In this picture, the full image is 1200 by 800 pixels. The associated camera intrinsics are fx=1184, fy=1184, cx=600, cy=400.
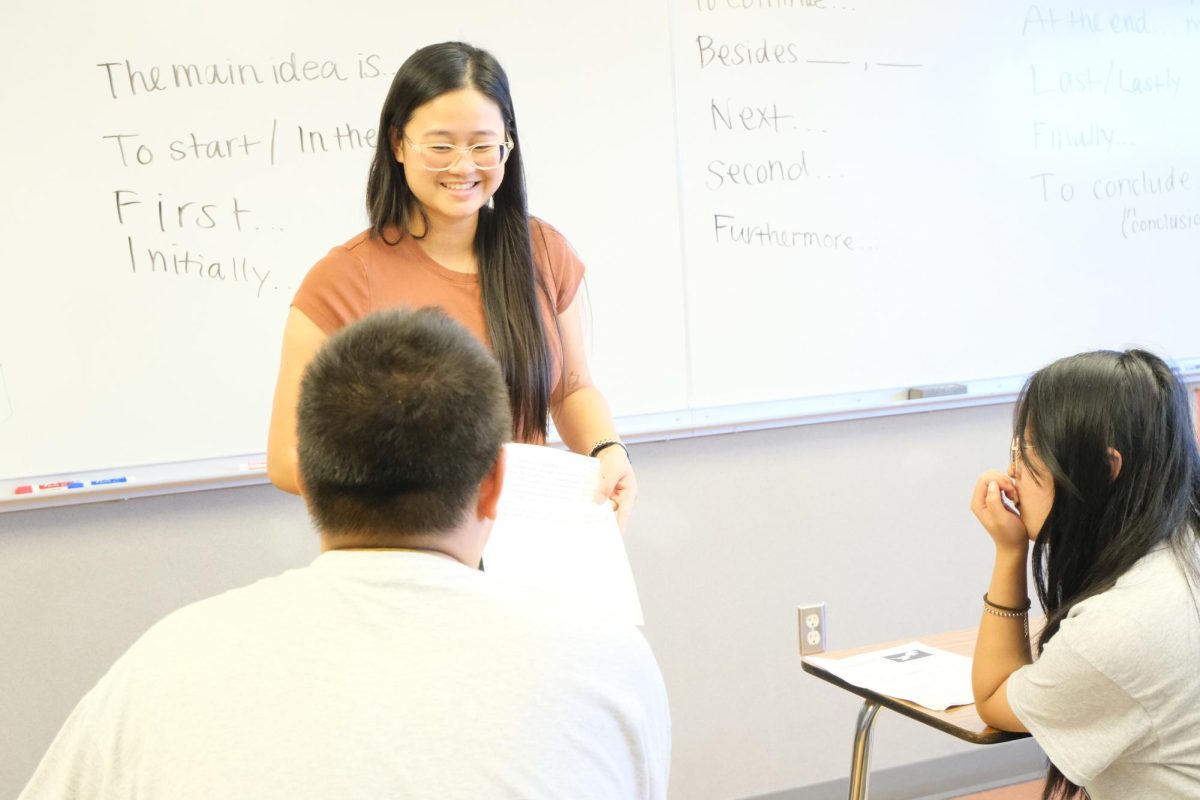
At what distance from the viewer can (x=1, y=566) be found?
255 centimetres

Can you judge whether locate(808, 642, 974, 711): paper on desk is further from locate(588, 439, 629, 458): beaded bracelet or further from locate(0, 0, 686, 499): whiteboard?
→ locate(0, 0, 686, 499): whiteboard

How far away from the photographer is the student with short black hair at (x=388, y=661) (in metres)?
0.86

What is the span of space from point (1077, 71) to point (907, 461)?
121 centimetres

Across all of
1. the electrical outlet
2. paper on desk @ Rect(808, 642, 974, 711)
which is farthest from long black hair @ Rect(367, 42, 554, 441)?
the electrical outlet

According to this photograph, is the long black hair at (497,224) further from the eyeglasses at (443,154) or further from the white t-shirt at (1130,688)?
the white t-shirt at (1130,688)

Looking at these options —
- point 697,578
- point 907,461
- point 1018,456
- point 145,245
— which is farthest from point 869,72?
point 145,245

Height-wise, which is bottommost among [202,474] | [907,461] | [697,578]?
[697,578]

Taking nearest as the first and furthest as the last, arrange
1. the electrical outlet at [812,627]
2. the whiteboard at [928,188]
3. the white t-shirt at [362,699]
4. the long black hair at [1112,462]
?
the white t-shirt at [362,699], the long black hair at [1112,462], the whiteboard at [928,188], the electrical outlet at [812,627]

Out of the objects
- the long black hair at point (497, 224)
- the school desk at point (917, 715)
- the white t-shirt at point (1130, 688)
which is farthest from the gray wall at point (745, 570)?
the white t-shirt at point (1130, 688)

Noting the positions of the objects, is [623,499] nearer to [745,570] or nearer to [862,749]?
[862,749]

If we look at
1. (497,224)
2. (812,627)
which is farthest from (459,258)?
(812,627)

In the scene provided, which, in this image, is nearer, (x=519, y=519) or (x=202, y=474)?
(x=519, y=519)

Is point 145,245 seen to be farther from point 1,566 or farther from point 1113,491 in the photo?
point 1113,491

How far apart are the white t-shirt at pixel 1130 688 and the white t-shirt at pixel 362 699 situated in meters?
0.84
